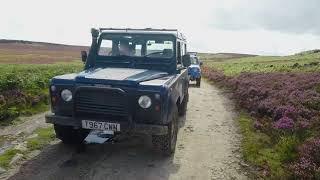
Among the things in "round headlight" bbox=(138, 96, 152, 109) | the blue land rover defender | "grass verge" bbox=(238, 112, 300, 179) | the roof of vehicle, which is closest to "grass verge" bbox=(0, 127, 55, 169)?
the blue land rover defender

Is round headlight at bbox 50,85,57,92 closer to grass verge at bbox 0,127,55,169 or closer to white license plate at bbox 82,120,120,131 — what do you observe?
white license plate at bbox 82,120,120,131

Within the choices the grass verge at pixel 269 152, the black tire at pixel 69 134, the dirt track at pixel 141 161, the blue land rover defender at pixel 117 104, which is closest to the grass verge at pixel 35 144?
the dirt track at pixel 141 161

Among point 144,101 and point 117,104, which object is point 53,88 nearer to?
point 117,104

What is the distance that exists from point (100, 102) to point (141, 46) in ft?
8.96

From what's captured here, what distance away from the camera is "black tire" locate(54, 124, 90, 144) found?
32.6 feet

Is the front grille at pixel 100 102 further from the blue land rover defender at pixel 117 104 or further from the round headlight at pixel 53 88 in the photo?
the round headlight at pixel 53 88

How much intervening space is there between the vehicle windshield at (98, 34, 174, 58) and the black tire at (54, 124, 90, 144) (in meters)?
2.27

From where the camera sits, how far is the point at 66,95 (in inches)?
351

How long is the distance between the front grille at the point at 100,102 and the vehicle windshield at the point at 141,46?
246 centimetres

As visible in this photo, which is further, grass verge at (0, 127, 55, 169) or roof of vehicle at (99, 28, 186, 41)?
roof of vehicle at (99, 28, 186, 41)

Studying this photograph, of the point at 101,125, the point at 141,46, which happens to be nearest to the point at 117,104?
the point at 101,125

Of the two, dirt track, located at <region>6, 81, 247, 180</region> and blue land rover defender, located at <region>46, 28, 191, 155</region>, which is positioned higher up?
blue land rover defender, located at <region>46, 28, 191, 155</region>

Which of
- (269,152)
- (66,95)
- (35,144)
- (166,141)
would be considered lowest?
(269,152)

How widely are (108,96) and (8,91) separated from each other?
9.51 m
